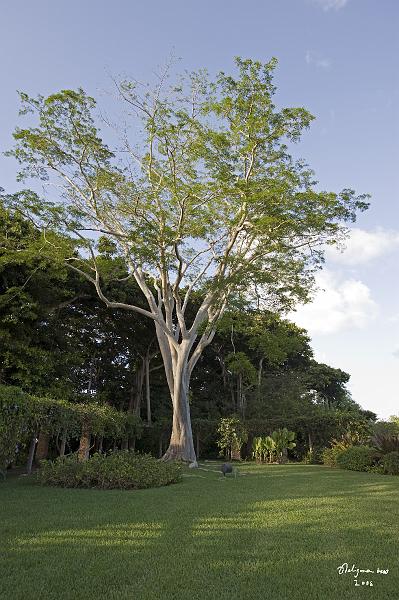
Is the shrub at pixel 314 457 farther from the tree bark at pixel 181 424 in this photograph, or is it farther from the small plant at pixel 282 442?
the tree bark at pixel 181 424

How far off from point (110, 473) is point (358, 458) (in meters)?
8.46

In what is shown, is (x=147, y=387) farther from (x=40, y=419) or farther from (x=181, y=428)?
(x=40, y=419)

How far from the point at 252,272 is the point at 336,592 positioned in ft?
43.1

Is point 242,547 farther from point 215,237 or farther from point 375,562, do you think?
point 215,237

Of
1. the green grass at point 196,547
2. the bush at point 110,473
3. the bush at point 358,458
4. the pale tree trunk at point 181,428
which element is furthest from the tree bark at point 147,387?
the green grass at point 196,547

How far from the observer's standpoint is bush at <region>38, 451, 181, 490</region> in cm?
914

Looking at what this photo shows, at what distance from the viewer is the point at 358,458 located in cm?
1399

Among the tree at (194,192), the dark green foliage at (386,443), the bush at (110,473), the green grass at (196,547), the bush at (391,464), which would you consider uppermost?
the tree at (194,192)

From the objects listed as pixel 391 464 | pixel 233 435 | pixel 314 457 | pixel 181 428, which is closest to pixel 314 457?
pixel 314 457

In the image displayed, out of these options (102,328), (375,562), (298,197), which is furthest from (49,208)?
(375,562)

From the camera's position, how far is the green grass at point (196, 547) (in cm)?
314

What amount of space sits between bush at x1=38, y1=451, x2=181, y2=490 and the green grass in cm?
170

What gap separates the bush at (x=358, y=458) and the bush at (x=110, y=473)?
6460 mm

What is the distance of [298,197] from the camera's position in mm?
12969
